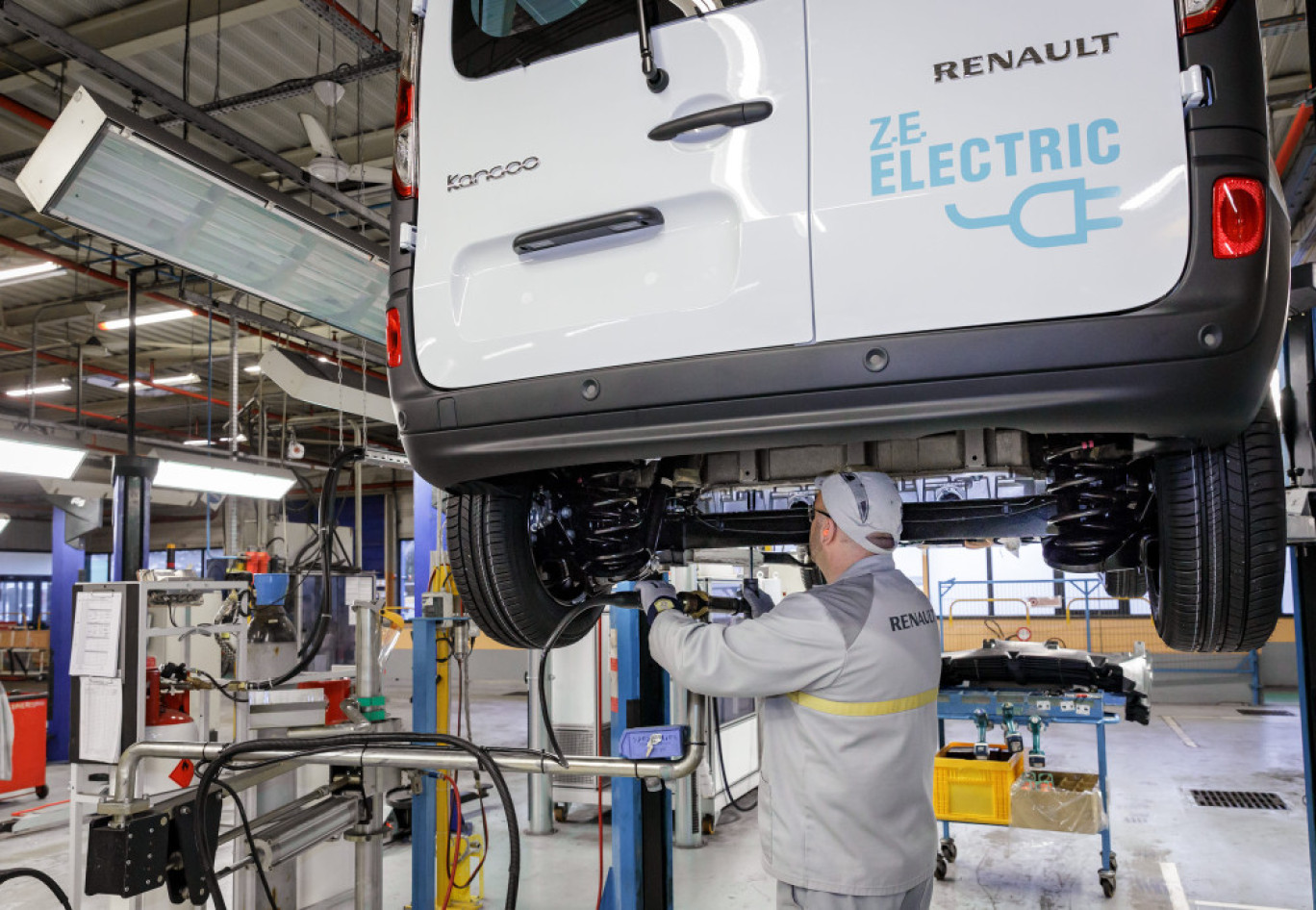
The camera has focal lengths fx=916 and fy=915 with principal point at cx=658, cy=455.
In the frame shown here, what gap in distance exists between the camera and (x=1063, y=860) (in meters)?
5.94

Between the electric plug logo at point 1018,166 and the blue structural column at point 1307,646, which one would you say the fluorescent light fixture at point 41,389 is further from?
the blue structural column at point 1307,646

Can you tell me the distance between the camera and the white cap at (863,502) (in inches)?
90.7

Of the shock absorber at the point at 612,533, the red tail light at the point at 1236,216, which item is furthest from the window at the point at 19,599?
the red tail light at the point at 1236,216

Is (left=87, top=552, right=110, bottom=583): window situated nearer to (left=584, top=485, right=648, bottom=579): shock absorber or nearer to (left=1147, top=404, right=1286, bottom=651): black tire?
(left=584, top=485, right=648, bottom=579): shock absorber

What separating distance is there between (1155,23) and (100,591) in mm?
5105

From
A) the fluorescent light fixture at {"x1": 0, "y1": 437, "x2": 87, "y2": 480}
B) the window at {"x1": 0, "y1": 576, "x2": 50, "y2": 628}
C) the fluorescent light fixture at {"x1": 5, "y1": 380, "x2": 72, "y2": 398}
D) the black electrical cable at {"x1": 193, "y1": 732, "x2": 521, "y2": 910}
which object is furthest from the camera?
the window at {"x1": 0, "y1": 576, "x2": 50, "y2": 628}

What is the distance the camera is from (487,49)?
1.96 meters

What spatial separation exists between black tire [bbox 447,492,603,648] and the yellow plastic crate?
368 centimetres

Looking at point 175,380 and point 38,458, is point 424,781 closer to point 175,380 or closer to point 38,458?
point 38,458

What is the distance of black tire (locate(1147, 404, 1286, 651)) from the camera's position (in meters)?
1.71

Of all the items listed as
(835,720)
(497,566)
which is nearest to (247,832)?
(497,566)

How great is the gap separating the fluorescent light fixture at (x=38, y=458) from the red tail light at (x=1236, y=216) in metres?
7.00

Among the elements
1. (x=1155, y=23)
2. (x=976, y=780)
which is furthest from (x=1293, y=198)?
(x=1155, y=23)

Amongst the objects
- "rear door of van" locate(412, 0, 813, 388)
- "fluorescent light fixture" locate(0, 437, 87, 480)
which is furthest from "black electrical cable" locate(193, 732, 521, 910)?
"fluorescent light fixture" locate(0, 437, 87, 480)
